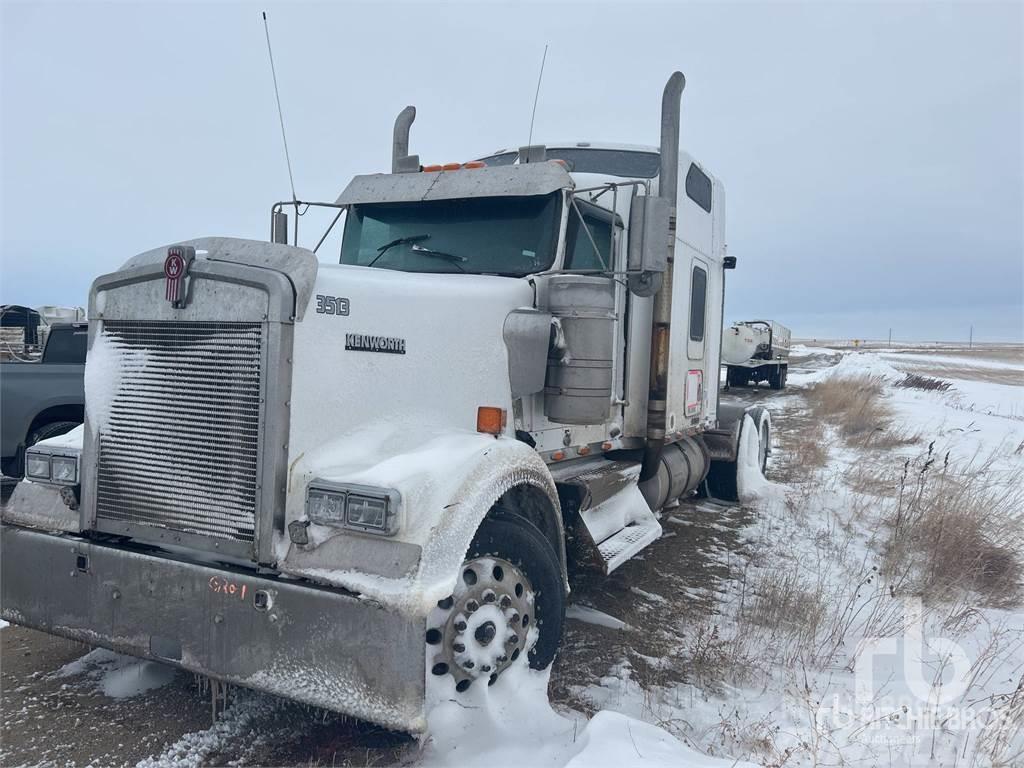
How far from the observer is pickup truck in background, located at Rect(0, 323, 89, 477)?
287 inches

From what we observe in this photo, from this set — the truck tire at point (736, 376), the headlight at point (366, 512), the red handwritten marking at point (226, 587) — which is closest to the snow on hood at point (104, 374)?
the red handwritten marking at point (226, 587)

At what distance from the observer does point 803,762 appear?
3.10m

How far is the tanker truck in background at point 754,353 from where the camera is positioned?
1030 inches

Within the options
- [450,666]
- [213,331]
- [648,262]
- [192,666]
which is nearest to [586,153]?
[648,262]

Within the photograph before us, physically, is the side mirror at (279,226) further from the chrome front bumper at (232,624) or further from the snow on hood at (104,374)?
the chrome front bumper at (232,624)

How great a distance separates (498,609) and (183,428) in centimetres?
159

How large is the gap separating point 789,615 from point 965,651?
950 millimetres

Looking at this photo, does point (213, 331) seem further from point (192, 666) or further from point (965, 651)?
point (965, 651)

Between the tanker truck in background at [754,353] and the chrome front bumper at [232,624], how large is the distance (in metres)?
23.6

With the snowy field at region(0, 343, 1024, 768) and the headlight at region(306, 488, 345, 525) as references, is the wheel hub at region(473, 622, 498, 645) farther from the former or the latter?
the headlight at region(306, 488, 345, 525)

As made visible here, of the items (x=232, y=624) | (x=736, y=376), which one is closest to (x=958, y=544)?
(x=232, y=624)

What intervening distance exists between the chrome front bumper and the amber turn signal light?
1269mm

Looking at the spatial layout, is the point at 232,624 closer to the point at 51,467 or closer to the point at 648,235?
the point at 51,467

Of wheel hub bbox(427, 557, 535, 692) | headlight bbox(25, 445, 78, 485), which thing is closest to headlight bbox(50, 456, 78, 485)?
headlight bbox(25, 445, 78, 485)
